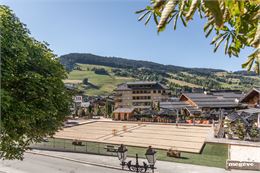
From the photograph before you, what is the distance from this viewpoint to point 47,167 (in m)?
23.5

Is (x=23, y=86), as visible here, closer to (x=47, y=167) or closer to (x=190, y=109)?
(x=47, y=167)

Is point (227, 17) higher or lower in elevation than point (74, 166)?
higher

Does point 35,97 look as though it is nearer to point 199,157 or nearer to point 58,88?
point 58,88

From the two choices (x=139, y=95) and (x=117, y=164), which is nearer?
(x=117, y=164)

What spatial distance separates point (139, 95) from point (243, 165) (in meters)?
84.3

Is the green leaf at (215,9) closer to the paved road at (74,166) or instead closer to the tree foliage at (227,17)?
the tree foliage at (227,17)

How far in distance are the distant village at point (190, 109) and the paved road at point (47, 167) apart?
532cm

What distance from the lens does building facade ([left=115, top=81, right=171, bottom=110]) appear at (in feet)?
342

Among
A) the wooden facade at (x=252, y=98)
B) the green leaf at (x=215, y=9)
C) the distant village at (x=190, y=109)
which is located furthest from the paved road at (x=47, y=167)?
the wooden facade at (x=252, y=98)

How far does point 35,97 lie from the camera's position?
431 inches

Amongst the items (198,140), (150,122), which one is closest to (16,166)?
(198,140)

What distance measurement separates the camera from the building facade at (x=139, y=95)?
104312mm

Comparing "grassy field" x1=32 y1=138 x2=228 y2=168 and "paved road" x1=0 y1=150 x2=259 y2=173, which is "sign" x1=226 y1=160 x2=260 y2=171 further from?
"grassy field" x1=32 y1=138 x2=228 y2=168

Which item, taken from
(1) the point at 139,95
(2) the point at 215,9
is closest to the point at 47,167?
(2) the point at 215,9
